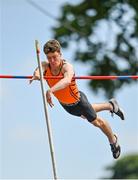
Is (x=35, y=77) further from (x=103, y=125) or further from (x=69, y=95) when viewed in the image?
(x=103, y=125)

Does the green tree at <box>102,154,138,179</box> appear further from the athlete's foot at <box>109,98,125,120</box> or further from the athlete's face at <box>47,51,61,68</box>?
the athlete's face at <box>47,51,61,68</box>

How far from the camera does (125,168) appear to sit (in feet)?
229

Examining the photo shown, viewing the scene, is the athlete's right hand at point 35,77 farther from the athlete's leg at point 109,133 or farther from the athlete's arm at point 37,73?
the athlete's leg at point 109,133

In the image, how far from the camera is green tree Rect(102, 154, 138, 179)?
219 ft

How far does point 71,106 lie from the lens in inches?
443

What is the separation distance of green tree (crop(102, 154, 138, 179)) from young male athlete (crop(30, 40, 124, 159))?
51661 mm

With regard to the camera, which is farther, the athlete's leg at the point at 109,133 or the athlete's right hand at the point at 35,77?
the athlete's leg at the point at 109,133

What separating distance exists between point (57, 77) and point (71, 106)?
0.54 meters

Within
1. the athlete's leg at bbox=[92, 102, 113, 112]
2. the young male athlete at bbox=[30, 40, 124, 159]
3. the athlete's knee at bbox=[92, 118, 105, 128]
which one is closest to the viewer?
the young male athlete at bbox=[30, 40, 124, 159]

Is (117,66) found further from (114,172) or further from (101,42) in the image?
(114,172)

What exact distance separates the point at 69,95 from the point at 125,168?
59222mm

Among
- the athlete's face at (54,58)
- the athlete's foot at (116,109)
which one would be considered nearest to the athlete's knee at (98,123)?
the athlete's foot at (116,109)

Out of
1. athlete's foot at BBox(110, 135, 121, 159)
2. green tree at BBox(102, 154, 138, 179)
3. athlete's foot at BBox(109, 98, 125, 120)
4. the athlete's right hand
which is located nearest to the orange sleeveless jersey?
the athlete's right hand

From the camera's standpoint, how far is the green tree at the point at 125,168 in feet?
219
